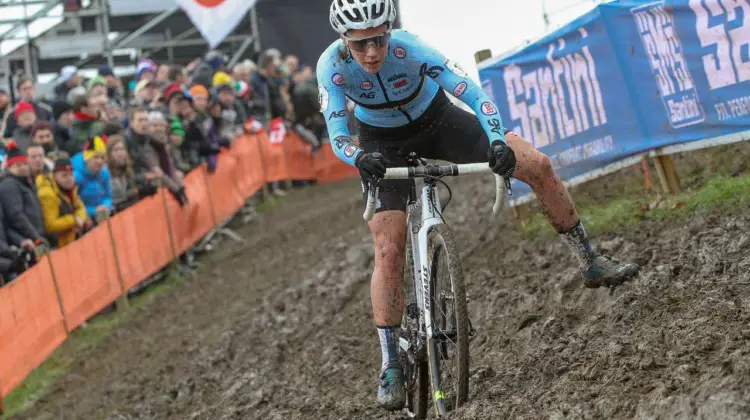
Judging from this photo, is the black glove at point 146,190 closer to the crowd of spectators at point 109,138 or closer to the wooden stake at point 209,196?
the crowd of spectators at point 109,138

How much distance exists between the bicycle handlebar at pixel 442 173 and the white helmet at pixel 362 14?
31.5 inches

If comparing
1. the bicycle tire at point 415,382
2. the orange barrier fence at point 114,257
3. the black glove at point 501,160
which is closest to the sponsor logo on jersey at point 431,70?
the black glove at point 501,160

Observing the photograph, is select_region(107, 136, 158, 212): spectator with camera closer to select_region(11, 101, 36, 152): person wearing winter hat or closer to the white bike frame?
select_region(11, 101, 36, 152): person wearing winter hat

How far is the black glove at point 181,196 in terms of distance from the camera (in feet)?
49.2

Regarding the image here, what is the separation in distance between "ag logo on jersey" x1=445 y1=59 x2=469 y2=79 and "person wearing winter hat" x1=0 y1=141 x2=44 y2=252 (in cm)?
637

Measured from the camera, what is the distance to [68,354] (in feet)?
38.9

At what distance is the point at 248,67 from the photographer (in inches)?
770

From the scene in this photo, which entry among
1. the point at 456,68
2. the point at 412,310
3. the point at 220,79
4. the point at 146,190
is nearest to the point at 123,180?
the point at 146,190

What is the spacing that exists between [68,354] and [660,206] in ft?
21.2

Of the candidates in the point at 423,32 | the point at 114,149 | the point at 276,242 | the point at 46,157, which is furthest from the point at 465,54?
the point at 46,157

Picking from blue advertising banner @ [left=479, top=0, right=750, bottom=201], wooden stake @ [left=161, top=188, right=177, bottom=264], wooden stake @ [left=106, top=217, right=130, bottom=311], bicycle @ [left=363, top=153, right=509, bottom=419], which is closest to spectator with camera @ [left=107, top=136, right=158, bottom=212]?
wooden stake @ [left=161, top=188, right=177, bottom=264]

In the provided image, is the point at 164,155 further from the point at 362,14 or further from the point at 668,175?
the point at 362,14

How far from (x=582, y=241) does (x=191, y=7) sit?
1298cm

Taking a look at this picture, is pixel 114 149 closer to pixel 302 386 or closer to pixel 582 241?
pixel 302 386
